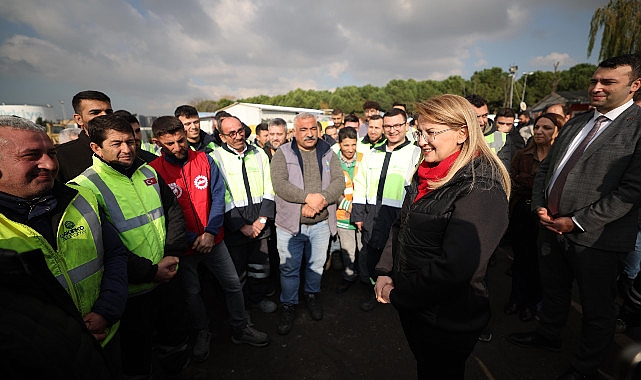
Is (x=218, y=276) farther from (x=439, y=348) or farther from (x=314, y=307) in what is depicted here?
(x=439, y=348)

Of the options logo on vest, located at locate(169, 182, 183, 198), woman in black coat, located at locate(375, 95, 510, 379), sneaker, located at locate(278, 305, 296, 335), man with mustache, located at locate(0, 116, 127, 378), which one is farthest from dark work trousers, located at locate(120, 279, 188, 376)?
woman in black coat, located at locate(375, 95, 510, 379)

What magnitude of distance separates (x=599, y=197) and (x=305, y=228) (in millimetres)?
2663

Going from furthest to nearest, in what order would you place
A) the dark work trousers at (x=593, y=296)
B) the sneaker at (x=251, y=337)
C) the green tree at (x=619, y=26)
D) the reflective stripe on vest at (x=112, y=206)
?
1. the green tree at (x=619, y=26)
2. the sneaker at (x=251, y=337)
3. the dark work trousers at (x=593, y=296)
4. the reflective stripe on vest at (x=112, y=206)

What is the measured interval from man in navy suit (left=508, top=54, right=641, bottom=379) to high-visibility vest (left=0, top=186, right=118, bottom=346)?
3.29 metres

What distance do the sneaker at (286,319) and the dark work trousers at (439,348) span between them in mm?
1785

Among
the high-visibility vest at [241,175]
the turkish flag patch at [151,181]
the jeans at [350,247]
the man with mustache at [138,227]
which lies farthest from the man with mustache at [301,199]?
the turkish flag patch at [151,181]

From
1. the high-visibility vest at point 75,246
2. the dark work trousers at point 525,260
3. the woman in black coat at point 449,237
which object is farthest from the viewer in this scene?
the dark work trousers at point 525,260

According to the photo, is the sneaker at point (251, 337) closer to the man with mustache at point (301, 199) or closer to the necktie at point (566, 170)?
the man with mustache at point (301, 199)

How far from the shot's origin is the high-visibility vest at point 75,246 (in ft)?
4.21

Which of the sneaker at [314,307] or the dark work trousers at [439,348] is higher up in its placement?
the dark work trousers at [439,348]

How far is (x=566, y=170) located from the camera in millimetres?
2379

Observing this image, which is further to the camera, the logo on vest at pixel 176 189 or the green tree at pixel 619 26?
the green tree at pixel 619 26

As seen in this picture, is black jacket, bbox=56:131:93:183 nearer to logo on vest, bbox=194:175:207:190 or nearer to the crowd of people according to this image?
the crowd of people

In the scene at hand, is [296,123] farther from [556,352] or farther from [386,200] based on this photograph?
[556,352]
